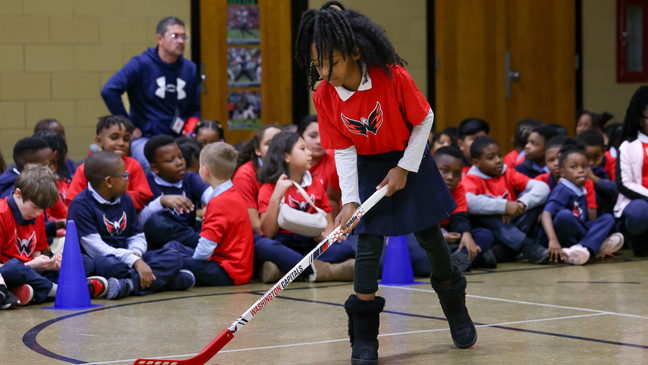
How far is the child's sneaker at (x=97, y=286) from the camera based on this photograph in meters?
4.61

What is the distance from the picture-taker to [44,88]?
25.5ft

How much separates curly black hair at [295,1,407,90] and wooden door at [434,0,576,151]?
643 centimetres

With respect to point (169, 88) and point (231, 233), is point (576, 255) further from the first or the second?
point (169, 88)

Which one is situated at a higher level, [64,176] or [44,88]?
[44,88]

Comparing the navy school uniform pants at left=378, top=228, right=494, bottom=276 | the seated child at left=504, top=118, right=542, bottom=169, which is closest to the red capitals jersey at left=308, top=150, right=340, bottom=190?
the navy school uniform pants at left=378, top=228, right=494, bottom=276

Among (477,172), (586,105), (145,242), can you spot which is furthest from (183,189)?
(586,105)

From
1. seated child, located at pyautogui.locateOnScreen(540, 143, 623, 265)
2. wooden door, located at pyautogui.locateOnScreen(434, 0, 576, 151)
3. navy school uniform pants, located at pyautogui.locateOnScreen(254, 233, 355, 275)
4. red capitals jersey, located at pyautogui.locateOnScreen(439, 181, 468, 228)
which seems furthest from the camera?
wooden door, located at pyautogui.locateOnScreen(434, 0, 576, 151)

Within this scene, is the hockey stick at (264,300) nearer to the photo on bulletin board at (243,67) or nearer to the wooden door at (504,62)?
the photo on bulletin board at (243,67)

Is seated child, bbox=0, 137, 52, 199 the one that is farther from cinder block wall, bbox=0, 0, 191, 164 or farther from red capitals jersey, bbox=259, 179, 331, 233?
cinder block wall, bbox=0, 0, 191, 164

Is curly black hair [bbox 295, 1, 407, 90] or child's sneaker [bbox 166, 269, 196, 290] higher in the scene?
curly black hair [bbox 295, 1, 407, 90]

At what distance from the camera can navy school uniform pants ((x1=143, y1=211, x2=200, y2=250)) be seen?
17.5 feet

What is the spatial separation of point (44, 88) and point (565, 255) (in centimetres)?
459

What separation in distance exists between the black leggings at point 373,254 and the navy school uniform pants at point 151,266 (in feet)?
6.07

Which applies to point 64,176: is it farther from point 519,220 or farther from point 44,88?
point 519,220
